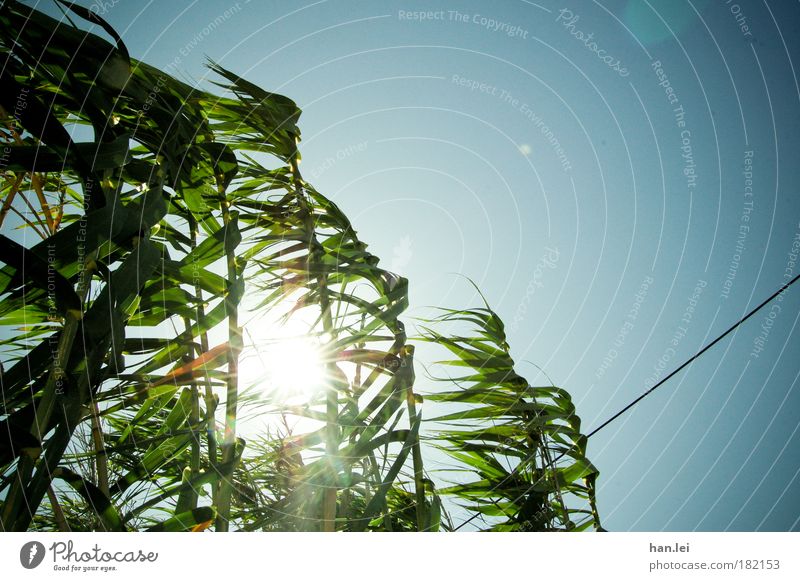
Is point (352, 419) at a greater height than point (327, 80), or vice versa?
point (327, 80)

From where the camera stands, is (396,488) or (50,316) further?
(396,488)

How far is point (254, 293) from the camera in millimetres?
1104

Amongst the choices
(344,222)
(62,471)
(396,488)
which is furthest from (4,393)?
(396,488)

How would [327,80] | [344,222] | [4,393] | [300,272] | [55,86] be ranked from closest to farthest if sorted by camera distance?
[4,393], [55,86], [300,272], [344,222], [327,80]

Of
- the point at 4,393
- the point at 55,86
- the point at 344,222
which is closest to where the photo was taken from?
the point at 4,393

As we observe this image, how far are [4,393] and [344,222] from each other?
69 centimetres

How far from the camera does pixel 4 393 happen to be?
0.75 meters
